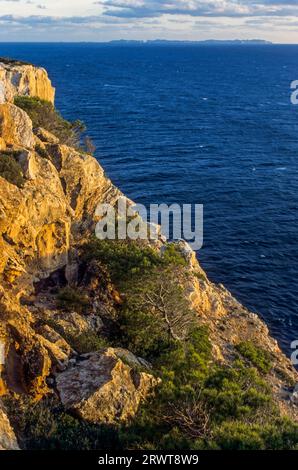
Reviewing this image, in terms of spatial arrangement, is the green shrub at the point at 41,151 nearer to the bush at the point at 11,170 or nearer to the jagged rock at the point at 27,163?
the jagged rock at the point at 27,163

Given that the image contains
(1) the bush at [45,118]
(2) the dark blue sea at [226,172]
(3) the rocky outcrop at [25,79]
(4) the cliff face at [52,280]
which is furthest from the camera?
(2) the dark blue sea at [226,172]

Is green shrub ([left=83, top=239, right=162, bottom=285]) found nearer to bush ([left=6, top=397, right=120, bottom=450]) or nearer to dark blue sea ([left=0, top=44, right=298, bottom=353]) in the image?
bush ([left=6, top=397, right=120, bottom=450])

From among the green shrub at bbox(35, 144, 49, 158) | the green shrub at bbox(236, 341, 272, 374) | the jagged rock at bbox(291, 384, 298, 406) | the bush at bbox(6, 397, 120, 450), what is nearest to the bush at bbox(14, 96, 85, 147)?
the green shrub at bbox(35, 144, 49, 158)

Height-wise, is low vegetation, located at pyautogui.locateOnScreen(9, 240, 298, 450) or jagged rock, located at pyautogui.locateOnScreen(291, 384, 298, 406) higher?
low vegetation, located at pyautogui.locateOnScreen(9, 240, 298, 450)

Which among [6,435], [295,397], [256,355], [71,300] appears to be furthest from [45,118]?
[6,435]

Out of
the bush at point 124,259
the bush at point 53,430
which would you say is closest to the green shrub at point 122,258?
the bush at point 124,259
